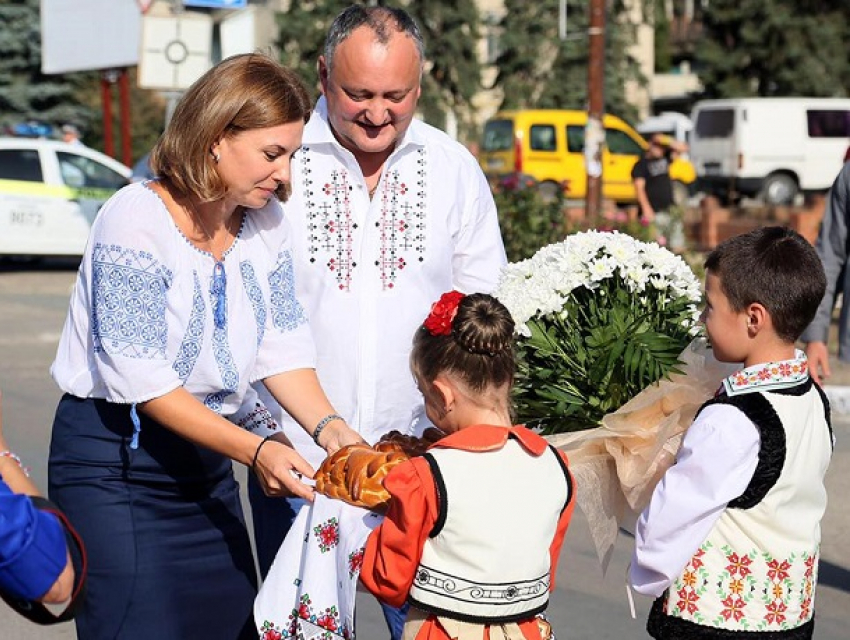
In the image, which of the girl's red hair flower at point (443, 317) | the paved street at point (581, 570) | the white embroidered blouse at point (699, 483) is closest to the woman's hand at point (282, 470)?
the girl's red hair flower at point (443, 317)

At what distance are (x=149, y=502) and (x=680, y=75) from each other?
6174 cm

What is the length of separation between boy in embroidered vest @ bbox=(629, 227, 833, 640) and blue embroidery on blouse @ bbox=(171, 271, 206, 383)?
1.09 metres

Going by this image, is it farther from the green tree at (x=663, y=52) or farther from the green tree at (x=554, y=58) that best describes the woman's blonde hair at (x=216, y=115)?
the green tree at (x=663, y=52)

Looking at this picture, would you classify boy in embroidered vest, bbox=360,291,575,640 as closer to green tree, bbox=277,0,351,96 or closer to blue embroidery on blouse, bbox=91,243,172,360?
blue embroidery on blouse, bbox=91,243,172,360

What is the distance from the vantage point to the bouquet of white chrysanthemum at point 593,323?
3480mm

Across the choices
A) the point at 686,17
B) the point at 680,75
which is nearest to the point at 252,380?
the point at 680,75

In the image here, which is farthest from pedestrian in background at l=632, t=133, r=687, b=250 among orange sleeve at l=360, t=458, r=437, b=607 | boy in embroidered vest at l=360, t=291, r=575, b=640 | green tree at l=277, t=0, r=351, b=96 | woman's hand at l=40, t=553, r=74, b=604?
green tree at l=277, t=0, r=351, b=96

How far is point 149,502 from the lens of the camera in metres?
3.36

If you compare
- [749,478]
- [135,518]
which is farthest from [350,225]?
[749,478]

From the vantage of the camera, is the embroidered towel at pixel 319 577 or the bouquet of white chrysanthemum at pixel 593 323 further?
the bouquet of white chrysanthemum at pixel 593 323

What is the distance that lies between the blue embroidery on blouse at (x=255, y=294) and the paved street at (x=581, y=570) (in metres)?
1.39

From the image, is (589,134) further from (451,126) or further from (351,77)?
(451,126)

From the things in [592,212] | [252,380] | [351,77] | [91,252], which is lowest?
[592,212]

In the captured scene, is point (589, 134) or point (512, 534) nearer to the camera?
point (512, 534)
